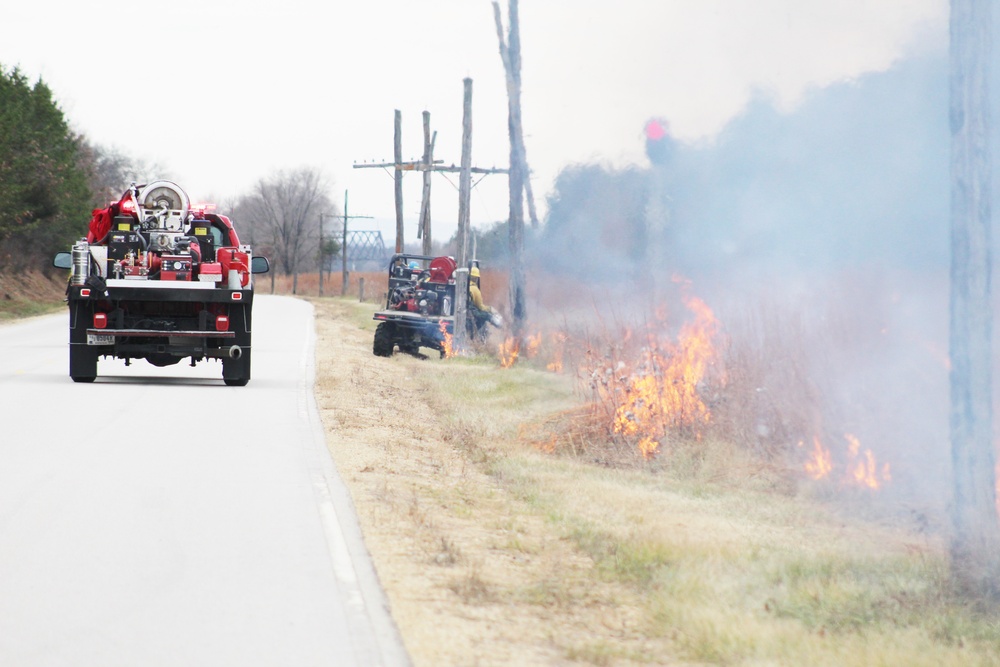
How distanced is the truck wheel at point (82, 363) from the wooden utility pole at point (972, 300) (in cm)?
1439

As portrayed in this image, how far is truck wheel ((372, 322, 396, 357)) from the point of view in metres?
29.1

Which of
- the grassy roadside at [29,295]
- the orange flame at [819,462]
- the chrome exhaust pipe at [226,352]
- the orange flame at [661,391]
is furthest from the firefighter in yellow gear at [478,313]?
the grassy roadside at [29,295]

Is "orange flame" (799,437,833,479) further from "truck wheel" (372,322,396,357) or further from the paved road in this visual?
"truck wheel" (372,322,396,357)

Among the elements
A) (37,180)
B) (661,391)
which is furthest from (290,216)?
(661,391)

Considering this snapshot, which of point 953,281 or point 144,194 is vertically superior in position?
point 144,194

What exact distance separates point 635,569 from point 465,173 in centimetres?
2239

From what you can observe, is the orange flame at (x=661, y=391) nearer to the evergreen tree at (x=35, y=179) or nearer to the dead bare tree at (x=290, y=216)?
the evergreen tree at (x=35, y=179)

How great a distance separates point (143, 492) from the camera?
1066cm

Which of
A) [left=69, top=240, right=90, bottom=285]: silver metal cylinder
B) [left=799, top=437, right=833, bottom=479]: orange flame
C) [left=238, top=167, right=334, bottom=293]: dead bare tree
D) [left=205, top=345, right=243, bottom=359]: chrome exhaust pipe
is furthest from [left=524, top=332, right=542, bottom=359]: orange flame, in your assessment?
[left=238, top=167, right=334, bottom=293]: dead bare tree

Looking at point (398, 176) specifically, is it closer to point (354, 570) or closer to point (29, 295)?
point (29, 295)

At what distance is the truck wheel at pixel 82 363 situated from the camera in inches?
777

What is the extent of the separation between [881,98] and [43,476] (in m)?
8.52

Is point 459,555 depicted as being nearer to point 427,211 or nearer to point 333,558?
point 333,558

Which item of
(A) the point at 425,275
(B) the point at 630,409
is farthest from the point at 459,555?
(A) the point at 425,275
